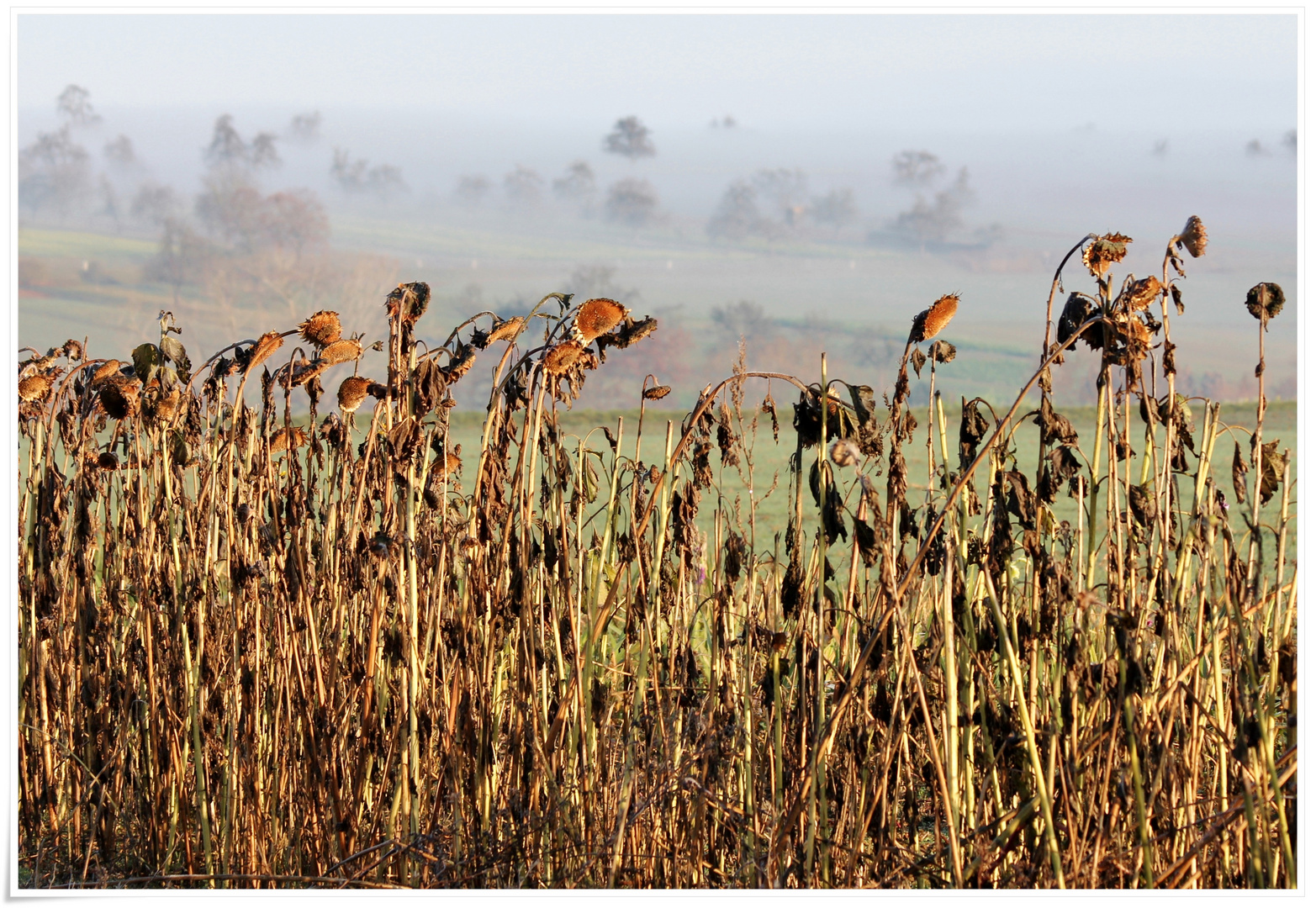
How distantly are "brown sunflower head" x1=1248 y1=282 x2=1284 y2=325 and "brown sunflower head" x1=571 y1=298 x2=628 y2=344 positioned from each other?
0.87 m

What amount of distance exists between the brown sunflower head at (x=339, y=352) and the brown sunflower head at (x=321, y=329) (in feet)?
0.07

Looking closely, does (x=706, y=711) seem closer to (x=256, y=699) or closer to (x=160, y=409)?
(x=256, y=699)

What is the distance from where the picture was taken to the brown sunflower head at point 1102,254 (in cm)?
137

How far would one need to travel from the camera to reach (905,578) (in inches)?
51.1

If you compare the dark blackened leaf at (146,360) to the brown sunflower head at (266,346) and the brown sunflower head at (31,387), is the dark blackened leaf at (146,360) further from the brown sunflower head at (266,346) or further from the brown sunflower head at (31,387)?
the brown sunflower head at (31,387)

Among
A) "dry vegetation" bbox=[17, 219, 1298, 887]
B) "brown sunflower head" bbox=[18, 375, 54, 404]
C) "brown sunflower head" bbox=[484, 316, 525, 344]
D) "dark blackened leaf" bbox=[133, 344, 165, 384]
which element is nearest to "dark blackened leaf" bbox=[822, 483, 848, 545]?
"dry vegetation" bbox=[17, 219, 1298, 887]

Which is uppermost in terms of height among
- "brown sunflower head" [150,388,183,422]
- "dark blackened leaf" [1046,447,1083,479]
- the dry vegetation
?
"brown sunflower head" [150,388,183,422]

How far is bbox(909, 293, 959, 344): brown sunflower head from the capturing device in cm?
138

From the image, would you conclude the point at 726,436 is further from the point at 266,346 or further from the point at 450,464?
the point at 266,346

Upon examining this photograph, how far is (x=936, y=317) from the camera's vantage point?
138 centimetres

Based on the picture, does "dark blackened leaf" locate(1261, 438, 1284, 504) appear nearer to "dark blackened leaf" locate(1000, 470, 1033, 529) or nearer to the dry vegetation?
the dry vegetation

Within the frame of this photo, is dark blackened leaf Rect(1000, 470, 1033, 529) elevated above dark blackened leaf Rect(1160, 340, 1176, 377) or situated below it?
below

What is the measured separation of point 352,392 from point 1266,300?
1301 millimetres
